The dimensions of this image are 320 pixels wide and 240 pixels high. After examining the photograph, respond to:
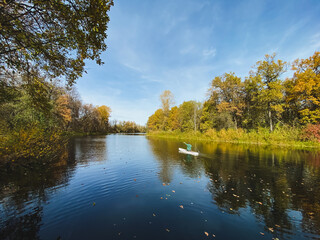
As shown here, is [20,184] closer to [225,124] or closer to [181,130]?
[225,124]

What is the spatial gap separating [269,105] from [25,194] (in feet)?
141

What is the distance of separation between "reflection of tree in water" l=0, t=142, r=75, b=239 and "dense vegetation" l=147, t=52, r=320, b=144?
124ft

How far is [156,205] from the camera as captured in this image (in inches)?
281

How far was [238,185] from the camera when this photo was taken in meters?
9.74

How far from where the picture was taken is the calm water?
5.19 metres

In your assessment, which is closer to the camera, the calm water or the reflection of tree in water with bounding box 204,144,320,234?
the calm water

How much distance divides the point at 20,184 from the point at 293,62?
46.0m

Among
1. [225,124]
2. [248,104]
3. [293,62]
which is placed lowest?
[225,124]

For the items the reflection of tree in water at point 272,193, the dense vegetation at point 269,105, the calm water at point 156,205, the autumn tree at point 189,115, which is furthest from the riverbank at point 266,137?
the calm water at point 156,205

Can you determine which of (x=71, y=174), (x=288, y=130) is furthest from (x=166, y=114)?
(x=71, y=174)

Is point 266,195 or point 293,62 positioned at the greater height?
point 293,62

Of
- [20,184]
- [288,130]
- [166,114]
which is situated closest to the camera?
Result: [20,184]

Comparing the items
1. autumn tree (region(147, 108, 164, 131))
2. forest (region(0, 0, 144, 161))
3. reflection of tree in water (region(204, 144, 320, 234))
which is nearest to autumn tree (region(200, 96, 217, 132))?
autumn tree (region(147, 108, 164, 131))

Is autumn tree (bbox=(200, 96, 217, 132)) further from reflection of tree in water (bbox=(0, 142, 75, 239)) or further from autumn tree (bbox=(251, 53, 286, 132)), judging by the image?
reflection of tree in water (bbox=(0, 142, 75, 239))
